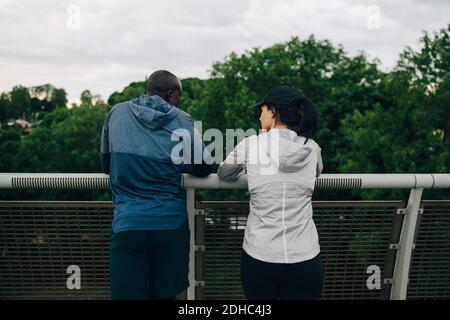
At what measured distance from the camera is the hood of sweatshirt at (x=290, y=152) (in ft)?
9.02

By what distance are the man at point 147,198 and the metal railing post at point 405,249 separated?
1.46 meters

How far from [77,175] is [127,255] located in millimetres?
631

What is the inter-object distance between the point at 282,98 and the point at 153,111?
658mm

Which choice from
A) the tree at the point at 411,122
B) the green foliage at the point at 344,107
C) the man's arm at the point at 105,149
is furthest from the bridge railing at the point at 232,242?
the tree at the point at 411,122

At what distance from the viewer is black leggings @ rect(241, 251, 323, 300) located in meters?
2.77

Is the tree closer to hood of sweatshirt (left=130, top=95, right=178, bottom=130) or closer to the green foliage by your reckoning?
the green foliage

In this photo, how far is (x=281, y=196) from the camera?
2.77m

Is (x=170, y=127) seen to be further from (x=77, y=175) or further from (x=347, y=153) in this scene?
(x=347, y=153)

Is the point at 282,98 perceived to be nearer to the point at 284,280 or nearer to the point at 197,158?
the point at 197,158

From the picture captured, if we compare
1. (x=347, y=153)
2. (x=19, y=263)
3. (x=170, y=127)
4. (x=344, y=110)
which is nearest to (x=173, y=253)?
(x=170, y=127)

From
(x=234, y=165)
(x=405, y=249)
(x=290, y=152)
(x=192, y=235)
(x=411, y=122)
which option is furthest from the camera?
(x=411, y=122)

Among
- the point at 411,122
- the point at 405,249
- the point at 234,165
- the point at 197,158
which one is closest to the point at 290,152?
the point at 234,165

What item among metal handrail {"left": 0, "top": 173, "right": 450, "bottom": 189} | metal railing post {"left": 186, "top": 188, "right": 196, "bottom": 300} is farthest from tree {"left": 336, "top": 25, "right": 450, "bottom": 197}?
metal railing post {"left": 186, "top": 188, "right": 196, "bottom": 300}

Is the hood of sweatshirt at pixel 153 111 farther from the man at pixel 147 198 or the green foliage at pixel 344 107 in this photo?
the green foliage at pixel 344 107
